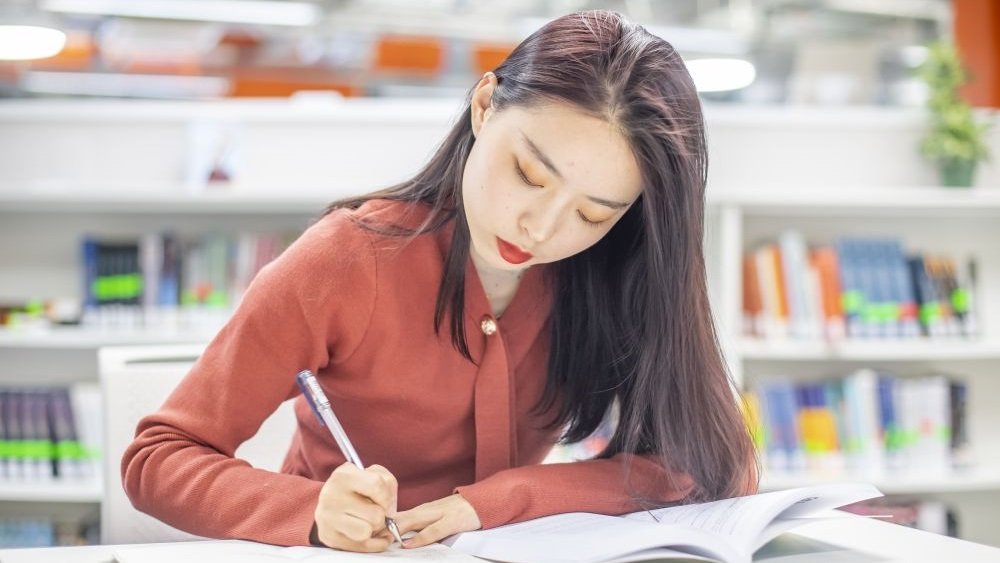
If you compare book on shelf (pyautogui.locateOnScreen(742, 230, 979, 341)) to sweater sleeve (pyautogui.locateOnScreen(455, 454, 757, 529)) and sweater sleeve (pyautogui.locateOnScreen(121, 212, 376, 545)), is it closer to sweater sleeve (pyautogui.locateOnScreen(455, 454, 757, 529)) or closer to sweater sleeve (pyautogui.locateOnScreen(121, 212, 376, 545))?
sweater sleeve (pyautogui.locateOnScreen(455, 454, 757, 529))

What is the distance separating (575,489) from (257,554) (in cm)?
37

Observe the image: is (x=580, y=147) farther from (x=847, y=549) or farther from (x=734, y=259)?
(x=734, y=259)

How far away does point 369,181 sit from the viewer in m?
3.57

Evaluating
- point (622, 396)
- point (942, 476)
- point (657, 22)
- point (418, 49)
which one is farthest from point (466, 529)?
point (657, 22)

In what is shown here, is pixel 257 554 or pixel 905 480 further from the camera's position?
pixel 905 480

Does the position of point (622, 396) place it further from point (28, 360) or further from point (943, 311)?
point (28, 360)

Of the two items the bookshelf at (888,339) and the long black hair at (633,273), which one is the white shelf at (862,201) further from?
the long black hair at (633,273)

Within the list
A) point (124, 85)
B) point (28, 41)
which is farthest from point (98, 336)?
point (124, 85)

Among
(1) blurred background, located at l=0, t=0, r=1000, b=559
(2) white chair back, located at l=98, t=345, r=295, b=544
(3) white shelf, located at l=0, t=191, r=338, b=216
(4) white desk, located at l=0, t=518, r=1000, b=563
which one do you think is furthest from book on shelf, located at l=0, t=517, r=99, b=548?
(4) white desk, located at l=0, t=518, r=1000, b=563

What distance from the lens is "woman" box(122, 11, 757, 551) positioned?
1052 mm

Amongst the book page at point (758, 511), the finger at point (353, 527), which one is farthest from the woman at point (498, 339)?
the book page at point (758, 511)

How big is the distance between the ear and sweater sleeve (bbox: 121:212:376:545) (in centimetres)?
19

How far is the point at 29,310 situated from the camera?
131 inches

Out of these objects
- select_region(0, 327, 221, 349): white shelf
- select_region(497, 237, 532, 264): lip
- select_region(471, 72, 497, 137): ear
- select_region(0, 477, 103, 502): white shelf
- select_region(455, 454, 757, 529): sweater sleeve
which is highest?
select_region(471, 72, 497, 137): ear
